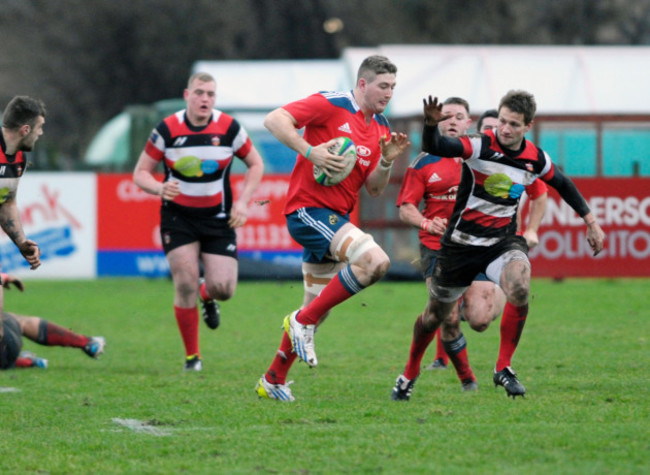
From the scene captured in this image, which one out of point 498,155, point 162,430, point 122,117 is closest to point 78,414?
point 162,430

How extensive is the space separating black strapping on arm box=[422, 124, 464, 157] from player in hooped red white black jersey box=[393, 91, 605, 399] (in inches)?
4.0

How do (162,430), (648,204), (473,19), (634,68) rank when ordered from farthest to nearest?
(473,19), (634,68), (648,204), (162,430)

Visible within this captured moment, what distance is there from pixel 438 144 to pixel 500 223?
0.88m

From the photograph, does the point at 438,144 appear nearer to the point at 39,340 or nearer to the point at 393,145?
the point at 393,145

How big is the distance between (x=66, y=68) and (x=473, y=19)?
50.7ft

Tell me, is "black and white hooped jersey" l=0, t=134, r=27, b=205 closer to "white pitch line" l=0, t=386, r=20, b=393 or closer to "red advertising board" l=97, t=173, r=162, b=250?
"white pitch line" l=0, t=386, r=20, b=393

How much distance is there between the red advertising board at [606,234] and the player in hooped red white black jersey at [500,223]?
10.7 m

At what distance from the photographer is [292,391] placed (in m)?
8.42

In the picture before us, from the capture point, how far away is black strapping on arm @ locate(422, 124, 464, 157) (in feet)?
22.9

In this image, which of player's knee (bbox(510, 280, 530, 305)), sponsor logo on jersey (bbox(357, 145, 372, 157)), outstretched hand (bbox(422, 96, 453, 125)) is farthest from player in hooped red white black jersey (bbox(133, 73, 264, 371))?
outstretched hand (bbox(422, 96, 453, 125))

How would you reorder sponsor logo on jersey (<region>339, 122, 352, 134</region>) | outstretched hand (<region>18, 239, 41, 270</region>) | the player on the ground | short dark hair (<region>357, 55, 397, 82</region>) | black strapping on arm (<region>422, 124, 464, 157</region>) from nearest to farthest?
black strapping on arm (<region>422, 124, 464, 157</region>)
short dark hair (<region>357, 55, 397, 82</region>)
sponsor logo on jersey (<region>339, 122, 352, 134</region>)
outstretched hand (<region>18, 239, 41, 270</region>)
the player on the ground

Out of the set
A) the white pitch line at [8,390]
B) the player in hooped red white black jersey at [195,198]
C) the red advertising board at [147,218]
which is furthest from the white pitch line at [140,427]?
the red advertising board at [147,218]

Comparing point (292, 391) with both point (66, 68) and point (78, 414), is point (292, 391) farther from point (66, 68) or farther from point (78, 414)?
point (66, 68)

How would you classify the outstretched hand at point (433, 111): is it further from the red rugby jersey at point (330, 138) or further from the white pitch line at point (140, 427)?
the white pitch line at point (140, 427)
